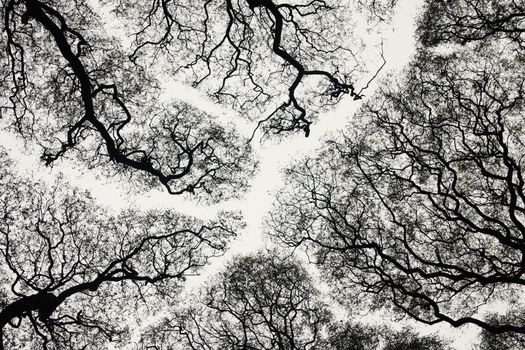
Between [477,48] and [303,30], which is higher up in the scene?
[303,30]

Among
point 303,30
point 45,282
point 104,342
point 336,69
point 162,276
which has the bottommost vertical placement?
point 104,342

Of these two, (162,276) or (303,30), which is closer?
(303,30)

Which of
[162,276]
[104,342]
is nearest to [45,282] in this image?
[104,342]

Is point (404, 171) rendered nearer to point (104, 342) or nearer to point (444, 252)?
point (444, 252)

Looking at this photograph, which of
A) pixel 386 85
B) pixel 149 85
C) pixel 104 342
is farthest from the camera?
pixel 104 342

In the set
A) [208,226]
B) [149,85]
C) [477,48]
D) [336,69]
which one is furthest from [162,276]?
[477,48]

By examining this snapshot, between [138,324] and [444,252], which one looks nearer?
[444,252]

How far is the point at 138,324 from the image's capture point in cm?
1622

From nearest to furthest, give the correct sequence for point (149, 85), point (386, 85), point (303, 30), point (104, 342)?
point (303, 30) → point (149, 85) → point (386, 85) → point (104, 342)

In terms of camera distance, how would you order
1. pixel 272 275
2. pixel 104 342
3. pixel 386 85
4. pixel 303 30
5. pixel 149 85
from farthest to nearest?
1. pixel 272 275
2. pixel 104 342
3. pixel 386 85
4. pixel 149 85
5. pixel 303 30

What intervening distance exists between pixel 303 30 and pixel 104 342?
547 inches

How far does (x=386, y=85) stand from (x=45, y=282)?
15420 millimetres

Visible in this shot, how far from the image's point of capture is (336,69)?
1248 cm

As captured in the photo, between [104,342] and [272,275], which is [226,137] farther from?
[104,342]
